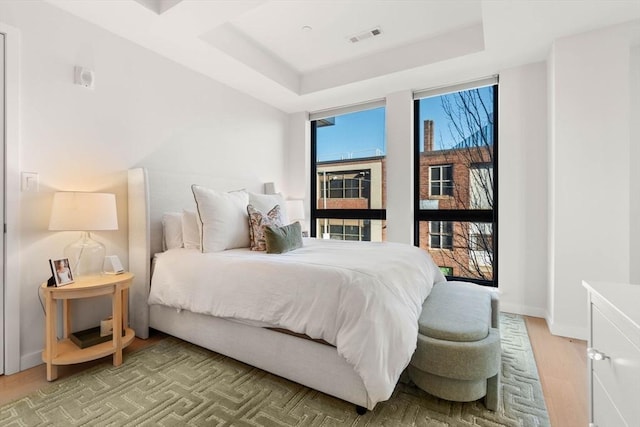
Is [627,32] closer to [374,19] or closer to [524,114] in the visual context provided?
[524,114]

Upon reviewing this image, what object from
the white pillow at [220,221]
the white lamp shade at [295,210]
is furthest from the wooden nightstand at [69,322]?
the white lamp shade at [295,210]

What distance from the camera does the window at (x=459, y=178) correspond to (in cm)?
347

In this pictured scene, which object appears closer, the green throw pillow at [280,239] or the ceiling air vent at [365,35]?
the green throw pillow at [280,239]

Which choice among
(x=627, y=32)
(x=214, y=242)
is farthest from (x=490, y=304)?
(x=627, y=32)

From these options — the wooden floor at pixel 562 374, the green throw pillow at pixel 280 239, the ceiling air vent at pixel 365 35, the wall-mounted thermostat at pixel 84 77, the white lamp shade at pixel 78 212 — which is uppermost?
the ceiling air vent at pixel 365 35

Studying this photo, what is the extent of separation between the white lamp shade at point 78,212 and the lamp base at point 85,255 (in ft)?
0.79

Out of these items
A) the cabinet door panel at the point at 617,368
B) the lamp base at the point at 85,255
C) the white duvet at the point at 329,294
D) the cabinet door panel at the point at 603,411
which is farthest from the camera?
the lamp base at the point at 85,255

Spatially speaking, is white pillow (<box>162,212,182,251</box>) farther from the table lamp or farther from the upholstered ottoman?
the upholstered ottoman

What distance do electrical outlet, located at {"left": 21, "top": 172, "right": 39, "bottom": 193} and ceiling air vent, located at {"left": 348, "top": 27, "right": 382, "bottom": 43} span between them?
2.88m

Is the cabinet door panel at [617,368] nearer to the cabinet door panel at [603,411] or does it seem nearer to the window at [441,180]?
the cabinet door panel at [603,411]

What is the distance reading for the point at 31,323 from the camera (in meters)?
2.06

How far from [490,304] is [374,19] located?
2568 millimetres

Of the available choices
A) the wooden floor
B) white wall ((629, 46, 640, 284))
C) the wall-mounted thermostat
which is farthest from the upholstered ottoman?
the wall-mounted thermostat

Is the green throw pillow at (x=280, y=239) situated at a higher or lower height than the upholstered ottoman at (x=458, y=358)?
higher
